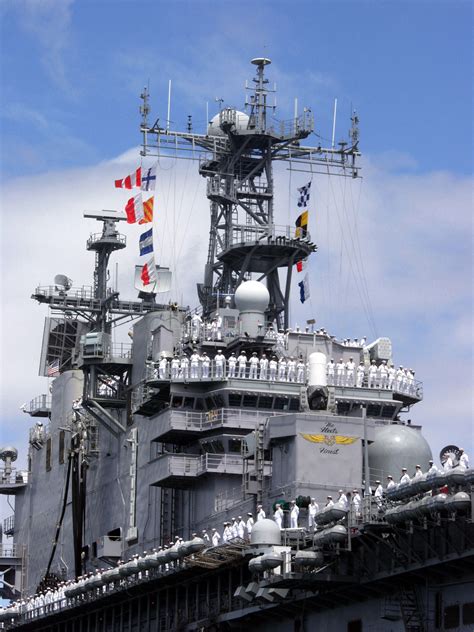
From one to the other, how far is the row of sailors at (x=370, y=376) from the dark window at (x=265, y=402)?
2271 millimetres

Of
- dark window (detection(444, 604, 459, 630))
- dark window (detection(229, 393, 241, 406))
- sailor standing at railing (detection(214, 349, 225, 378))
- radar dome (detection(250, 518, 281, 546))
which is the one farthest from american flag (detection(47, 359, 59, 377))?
dark window (detection(444, 604, 459, 630))

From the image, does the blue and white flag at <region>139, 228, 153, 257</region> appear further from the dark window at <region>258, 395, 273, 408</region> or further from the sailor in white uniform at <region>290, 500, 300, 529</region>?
the sailor in white uniform at <region>290, 500, 300, 529</region>

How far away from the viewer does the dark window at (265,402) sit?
5750cm

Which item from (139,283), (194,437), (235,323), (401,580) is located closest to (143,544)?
(194,437)

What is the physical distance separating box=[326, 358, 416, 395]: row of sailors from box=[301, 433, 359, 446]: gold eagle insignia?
894 cm

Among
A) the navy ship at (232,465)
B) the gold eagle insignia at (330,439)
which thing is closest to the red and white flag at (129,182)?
the navy ship at (232,465)

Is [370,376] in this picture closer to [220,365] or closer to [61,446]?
[220,365]

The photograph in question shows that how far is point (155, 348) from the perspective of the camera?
62062mm

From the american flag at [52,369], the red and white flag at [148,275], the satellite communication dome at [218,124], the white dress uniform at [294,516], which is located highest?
the satellite communication dome at [218,124]

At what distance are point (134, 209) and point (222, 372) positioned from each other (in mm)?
11813

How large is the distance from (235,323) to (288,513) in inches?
559

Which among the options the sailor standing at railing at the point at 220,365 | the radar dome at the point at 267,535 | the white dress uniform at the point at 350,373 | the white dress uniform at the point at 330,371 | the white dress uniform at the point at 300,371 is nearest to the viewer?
the radar dome at the point at 267,535

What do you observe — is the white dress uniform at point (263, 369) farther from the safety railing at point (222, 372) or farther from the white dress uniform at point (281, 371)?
the white dress uniform at point (281, 371)

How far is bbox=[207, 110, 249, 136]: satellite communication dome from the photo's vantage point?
218 ft
